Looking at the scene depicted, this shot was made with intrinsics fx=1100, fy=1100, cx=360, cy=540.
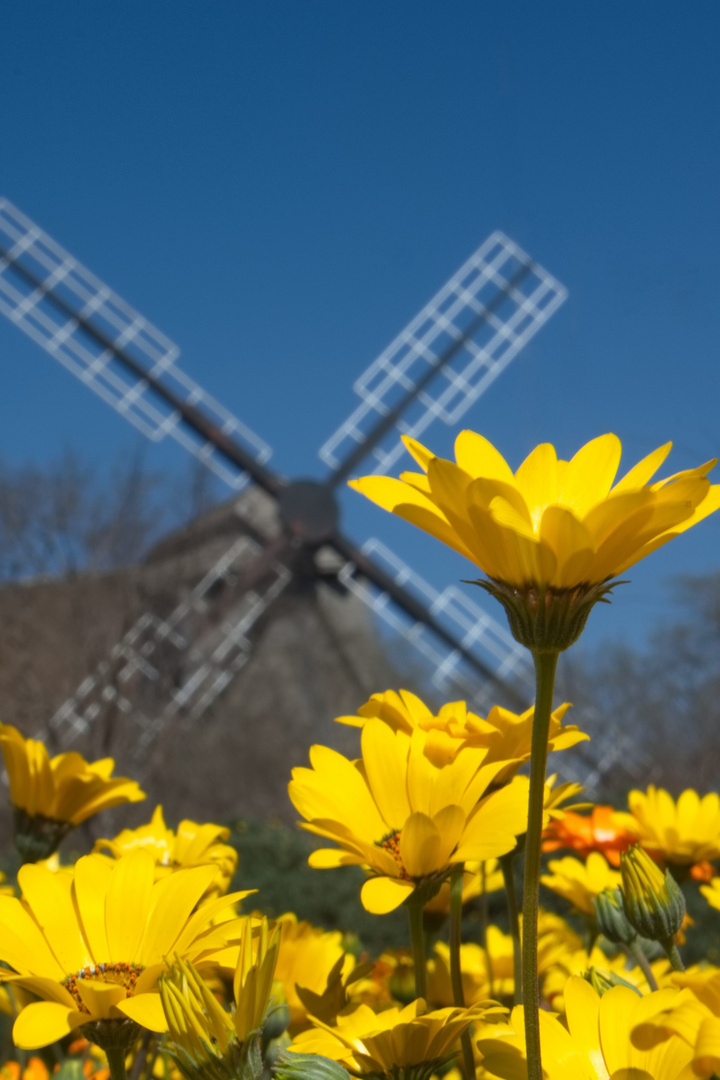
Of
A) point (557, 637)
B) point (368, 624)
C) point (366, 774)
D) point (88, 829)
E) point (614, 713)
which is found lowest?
point (88, 829)

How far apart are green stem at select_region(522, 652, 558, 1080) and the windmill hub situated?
11.5m

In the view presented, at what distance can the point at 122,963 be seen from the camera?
77cm

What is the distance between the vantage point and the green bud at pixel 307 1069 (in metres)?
0.62

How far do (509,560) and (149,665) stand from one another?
35.2 feet

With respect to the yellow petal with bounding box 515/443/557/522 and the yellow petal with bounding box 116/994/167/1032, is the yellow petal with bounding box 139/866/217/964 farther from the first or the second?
the yellow petal with bounding box 515/443/557/522

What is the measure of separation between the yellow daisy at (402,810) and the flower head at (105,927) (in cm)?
10

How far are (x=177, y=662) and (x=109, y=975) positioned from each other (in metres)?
10.9

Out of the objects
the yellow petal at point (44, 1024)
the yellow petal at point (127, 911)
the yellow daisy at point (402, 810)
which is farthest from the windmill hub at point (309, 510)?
the yellow petal at point (44, 1024)

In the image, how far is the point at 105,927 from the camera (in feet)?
2.56

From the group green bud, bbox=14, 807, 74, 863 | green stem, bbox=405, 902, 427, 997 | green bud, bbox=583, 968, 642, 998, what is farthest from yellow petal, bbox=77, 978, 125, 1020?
green bud, bbox=14, 807, 74, 863

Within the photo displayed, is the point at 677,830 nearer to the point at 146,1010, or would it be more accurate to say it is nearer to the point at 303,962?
the point at 303,962

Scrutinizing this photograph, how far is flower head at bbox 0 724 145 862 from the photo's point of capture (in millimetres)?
1164

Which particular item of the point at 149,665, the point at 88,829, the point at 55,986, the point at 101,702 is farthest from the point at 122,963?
the point at 149,665

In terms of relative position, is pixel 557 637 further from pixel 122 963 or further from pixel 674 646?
pixel 674 646
